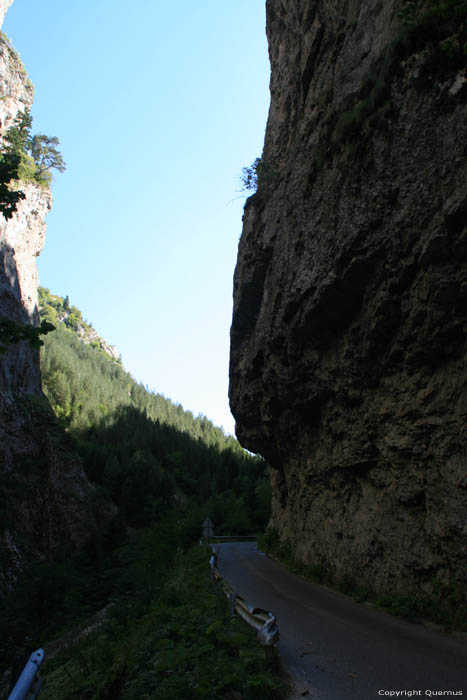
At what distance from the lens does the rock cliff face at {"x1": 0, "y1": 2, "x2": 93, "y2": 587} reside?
31000 mm

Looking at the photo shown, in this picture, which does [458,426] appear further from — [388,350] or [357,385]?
[357,385]

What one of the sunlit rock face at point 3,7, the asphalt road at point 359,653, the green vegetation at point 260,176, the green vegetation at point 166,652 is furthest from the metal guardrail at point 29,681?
the sunlit rock face at point 3,7

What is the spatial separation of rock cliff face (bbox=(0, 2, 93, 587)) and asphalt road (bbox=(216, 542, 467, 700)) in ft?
74.0

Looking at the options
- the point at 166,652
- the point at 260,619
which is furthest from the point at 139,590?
the point at 260,619

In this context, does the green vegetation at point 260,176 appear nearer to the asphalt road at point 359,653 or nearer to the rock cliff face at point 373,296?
the rock cliff face at point 373,296

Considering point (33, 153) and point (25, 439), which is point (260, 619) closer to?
point (25, 439)

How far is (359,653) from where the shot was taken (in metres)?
6.37

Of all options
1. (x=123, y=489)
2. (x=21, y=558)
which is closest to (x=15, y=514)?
(x=21, y=558)

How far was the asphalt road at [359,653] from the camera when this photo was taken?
5062 mm

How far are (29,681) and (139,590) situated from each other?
13.5 meters

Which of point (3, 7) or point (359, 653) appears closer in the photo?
point (359, 653)

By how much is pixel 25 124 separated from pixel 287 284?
135 ft

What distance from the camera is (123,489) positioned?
54.7m

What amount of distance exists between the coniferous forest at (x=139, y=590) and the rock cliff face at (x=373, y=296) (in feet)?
15.5
